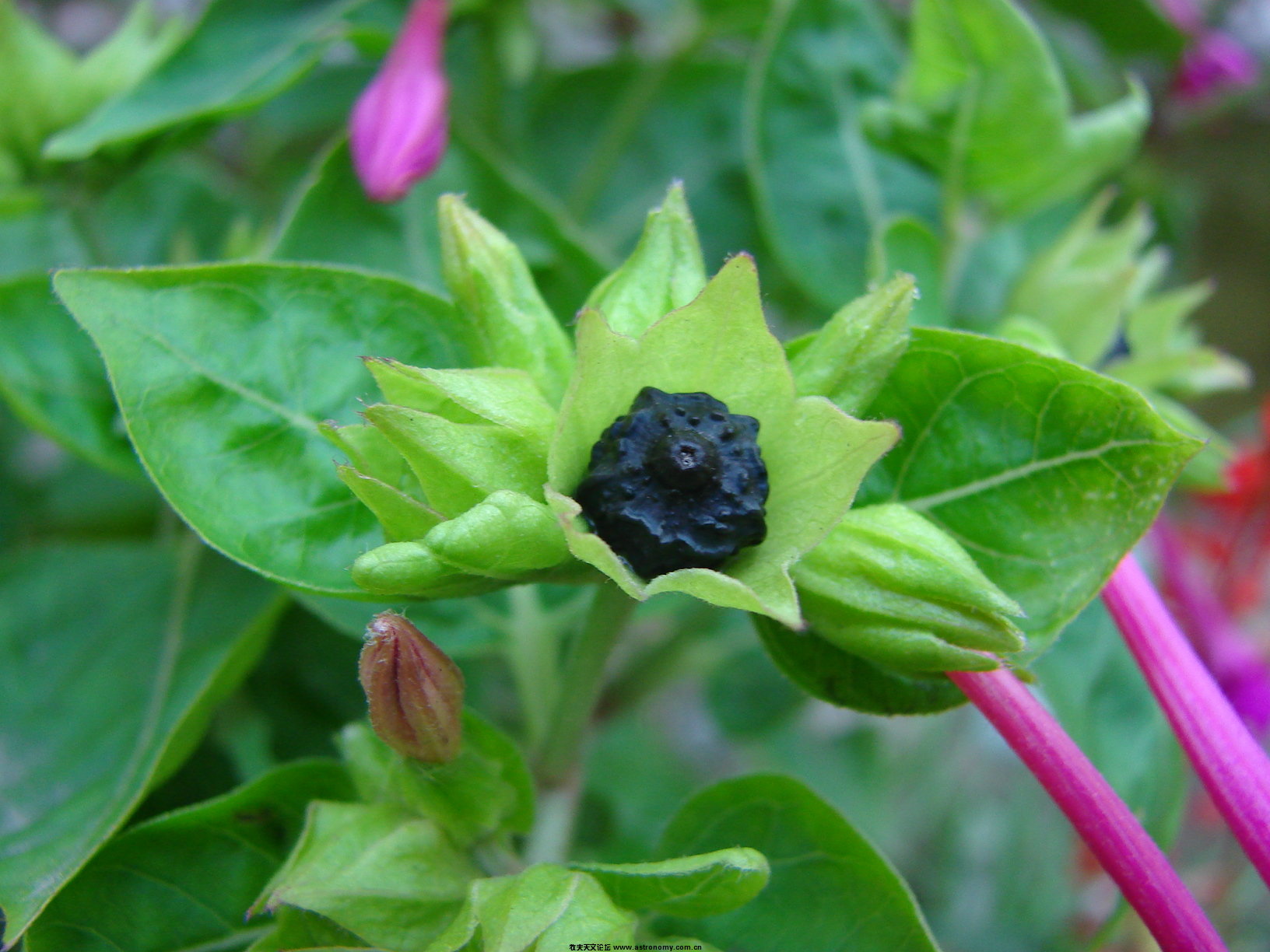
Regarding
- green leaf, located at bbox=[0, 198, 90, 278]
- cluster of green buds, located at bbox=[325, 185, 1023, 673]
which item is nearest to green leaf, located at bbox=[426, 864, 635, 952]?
cluster of green buds, located at bbox=[325, 185, 1023, 673]

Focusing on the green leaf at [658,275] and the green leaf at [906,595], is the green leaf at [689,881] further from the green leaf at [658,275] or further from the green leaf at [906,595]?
the green leaf at [658,275]

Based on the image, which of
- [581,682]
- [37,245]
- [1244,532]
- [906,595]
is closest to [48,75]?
[37,245]

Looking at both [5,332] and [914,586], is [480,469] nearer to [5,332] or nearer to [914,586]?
[914,586]

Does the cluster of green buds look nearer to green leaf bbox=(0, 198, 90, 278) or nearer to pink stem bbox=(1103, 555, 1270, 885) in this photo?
pink stem bbox=(1103, 555, 1270, 885)

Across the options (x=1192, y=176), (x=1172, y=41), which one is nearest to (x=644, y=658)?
(x=1172, y=41)

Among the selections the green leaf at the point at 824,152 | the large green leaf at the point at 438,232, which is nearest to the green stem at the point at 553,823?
the large green leaf at the point at 438,232

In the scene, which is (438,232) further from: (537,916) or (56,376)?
(537,916)
